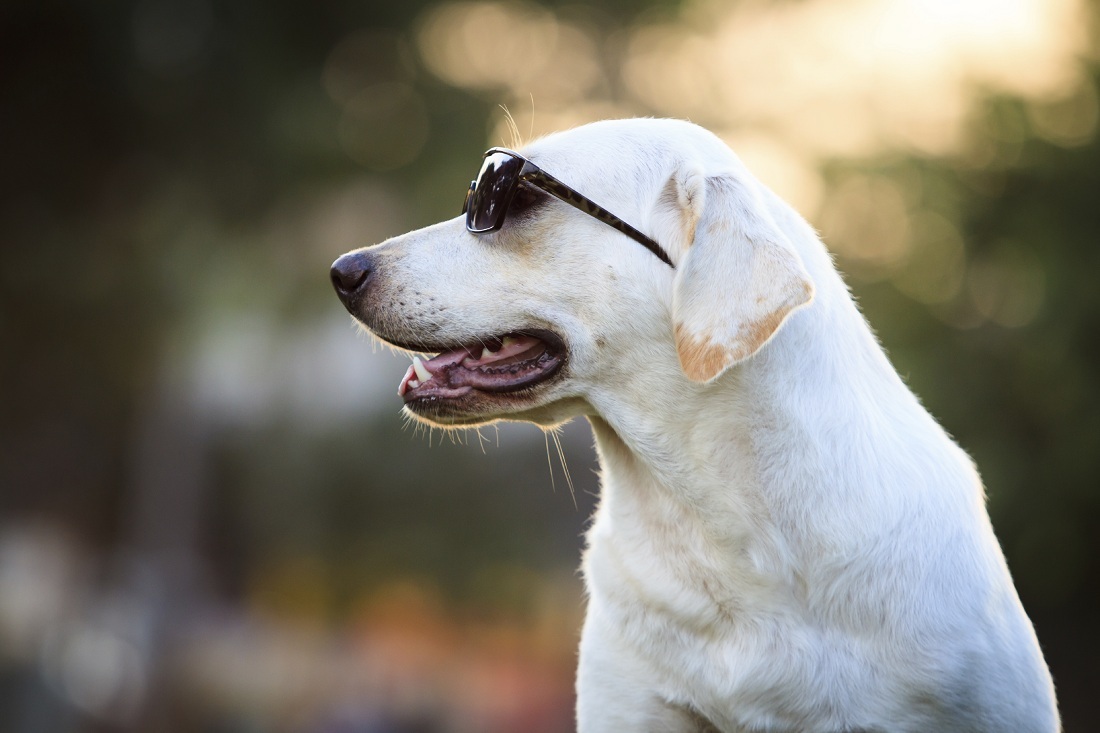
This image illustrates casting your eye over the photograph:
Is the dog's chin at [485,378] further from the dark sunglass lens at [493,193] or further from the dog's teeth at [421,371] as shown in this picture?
the dark sunglass lens at [493,193]

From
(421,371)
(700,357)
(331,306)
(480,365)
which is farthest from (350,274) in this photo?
(331,306)

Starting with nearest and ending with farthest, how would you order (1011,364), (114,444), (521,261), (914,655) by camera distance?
(914,655)
(521,261)
(1011,364)
(114,444)

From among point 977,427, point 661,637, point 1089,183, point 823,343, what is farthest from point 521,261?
point 1089,183

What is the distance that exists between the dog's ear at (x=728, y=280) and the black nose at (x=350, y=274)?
1.03 m

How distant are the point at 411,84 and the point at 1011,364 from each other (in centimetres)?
758

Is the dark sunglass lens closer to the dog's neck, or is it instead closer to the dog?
the dog

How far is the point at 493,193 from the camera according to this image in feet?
9.71

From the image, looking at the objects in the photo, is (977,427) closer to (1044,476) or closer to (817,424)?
(1044,476)

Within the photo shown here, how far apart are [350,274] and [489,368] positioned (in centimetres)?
56

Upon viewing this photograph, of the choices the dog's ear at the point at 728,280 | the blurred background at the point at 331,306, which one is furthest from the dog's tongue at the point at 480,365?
the blurred background at the point at 331,306

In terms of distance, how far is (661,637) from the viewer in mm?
2727

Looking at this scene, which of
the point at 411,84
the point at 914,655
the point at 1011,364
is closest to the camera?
the point at 914,655

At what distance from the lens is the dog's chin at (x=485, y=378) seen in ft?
9.28

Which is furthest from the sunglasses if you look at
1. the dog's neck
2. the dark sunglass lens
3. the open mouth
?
the dog's neck
